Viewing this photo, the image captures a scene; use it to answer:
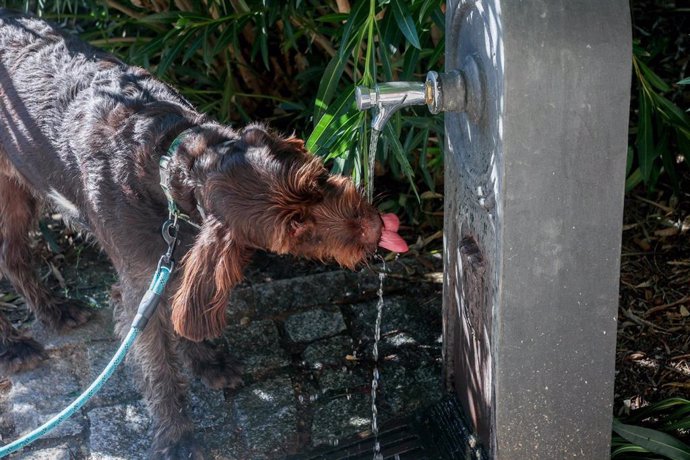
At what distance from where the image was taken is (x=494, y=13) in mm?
2383

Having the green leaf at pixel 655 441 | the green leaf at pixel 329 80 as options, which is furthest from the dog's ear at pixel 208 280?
the green leaf at pixel 655 441

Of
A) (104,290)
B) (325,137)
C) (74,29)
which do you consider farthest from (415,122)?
(74,29)

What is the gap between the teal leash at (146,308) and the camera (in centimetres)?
275

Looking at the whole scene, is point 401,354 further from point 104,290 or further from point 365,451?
point 104,290

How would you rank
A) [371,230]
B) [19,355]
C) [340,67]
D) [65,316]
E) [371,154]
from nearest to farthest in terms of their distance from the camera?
[371,230]
[371,154]
[340,67]
[19,355]
[65,316]

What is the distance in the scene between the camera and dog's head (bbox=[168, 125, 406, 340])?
2803mm

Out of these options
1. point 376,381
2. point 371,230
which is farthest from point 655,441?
point 371,230

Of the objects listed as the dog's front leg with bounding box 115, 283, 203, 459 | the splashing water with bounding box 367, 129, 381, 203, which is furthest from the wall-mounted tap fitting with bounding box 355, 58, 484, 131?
the dog's front leg with bounding box 115, 283, 203, 459

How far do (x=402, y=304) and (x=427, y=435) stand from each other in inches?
37.1

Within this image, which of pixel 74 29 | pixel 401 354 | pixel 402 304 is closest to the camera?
pixel 401 354

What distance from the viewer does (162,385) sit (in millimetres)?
3557

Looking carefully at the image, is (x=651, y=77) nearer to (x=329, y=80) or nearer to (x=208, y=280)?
(x=329, y=80)

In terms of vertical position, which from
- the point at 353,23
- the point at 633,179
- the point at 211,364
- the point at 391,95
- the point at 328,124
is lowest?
the point at 211,364

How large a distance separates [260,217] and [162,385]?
112 cm
